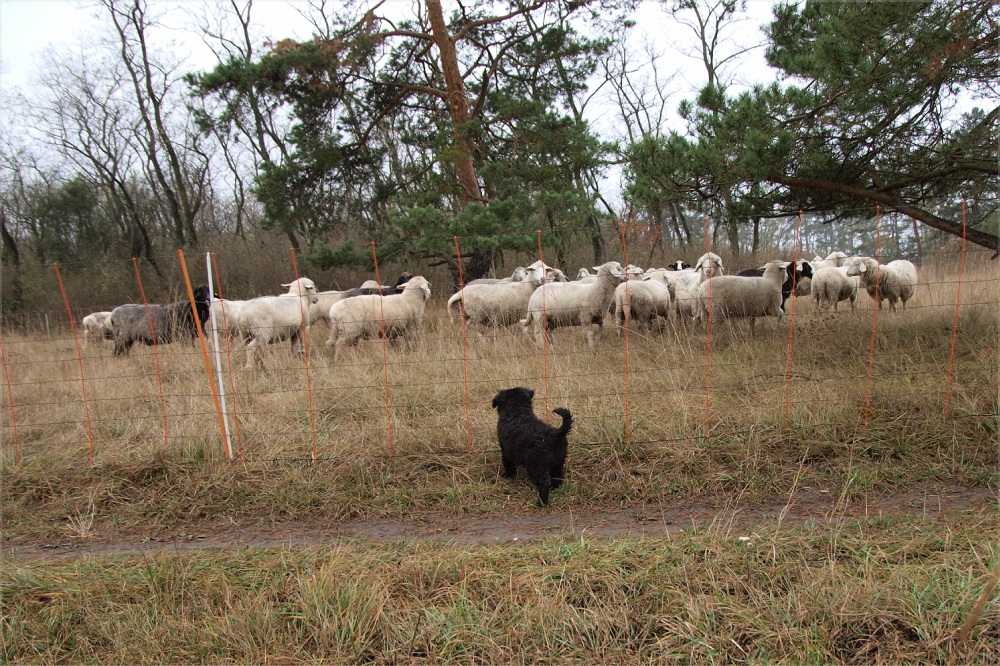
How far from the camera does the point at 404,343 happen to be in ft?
30.1

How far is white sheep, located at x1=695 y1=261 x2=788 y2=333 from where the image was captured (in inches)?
355

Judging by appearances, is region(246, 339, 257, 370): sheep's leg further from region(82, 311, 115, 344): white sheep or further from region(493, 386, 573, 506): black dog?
region(82, 311, 115, 344): white sheep

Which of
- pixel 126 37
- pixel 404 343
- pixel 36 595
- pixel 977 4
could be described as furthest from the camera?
pixel 126 37

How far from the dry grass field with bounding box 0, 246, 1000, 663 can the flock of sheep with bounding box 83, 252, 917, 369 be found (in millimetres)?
1127

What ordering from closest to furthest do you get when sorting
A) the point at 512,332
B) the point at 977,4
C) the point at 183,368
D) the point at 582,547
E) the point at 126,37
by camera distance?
the point at 582,547
the point at 977,4
the point at 183,368
the point at 512,332
the point at 126,37

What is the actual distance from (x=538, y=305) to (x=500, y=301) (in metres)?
1.27

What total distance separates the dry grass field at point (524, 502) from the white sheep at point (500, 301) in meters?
2.68

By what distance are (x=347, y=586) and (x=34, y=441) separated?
4.72 metres

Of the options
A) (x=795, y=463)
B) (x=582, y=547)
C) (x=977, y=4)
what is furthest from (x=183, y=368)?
(x=977, y=4)

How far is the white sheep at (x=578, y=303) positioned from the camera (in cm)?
966

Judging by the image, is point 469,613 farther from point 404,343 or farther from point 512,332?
point 512,332

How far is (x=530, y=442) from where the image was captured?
4277 mm

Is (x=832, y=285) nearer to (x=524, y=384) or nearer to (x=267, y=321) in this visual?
(x=524, y=384)

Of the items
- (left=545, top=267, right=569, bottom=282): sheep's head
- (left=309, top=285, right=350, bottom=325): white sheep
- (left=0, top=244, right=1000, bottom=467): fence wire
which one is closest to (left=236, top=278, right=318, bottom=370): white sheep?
(left=0, top=244, right=1000, bottom=467): fence wire
